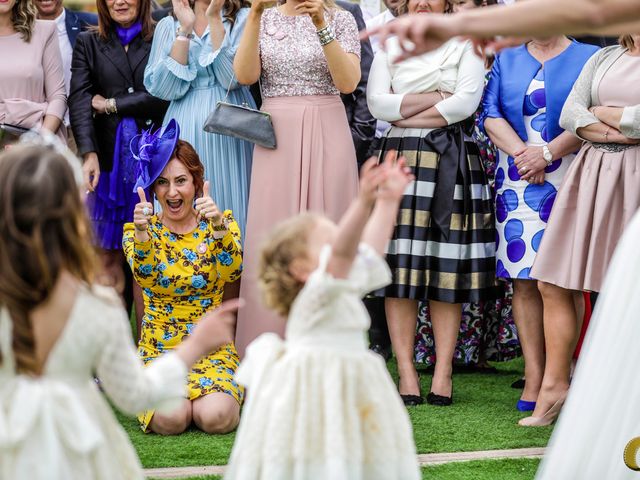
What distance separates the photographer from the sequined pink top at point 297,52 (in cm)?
562

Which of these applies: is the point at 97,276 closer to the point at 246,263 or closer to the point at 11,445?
the point at 11,445

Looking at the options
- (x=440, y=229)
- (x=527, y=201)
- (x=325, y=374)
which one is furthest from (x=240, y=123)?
(x=325, y=374)

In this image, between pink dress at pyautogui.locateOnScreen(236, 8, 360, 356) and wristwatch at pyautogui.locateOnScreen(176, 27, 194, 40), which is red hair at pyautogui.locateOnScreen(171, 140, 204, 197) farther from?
wristwatch at pyautogui.locateOnScreen(176, 27, 194, 40)

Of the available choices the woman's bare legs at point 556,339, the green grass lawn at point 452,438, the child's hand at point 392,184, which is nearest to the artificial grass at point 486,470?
the green grass lawn at point 452,438

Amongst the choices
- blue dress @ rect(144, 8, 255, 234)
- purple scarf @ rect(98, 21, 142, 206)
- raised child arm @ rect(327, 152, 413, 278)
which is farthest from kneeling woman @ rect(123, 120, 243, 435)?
raised child arm @ rect(327, 152, 413, 278)

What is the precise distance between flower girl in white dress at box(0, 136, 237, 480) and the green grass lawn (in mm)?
1883

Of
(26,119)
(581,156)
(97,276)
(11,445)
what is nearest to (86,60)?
(26,119)

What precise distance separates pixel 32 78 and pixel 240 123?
1309 millimetres

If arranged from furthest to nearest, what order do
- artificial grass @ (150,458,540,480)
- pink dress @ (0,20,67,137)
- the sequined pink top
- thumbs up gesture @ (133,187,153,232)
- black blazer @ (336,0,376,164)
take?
black blazer @ (336,0,376,164) < pink dress @ (0,20,67,137) < the sequined pink top < thumbs up gesture @ (133,187,153,232) < artificial grass @ (150,458,540,480)

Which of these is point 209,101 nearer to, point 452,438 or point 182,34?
point 182,34

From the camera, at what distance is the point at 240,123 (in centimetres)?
555

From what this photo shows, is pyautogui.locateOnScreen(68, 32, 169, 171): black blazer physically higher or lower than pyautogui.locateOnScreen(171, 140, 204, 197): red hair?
higher

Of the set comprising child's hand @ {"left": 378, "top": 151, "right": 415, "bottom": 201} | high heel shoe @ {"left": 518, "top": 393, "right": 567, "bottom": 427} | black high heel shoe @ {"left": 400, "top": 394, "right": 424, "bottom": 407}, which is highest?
child's hand @ {"left": 378, "top": 151, "right": 415, "bottom": 201}

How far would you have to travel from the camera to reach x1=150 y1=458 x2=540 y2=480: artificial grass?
4375 mm
